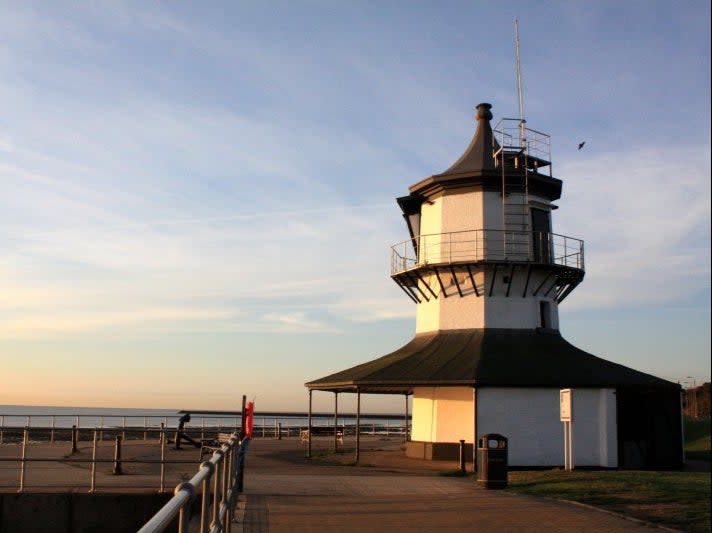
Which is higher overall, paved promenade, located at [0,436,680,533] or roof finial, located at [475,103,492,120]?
roof finial, located at [475,103,492,120]

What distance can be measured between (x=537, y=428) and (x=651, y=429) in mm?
3864

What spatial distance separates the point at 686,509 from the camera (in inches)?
488

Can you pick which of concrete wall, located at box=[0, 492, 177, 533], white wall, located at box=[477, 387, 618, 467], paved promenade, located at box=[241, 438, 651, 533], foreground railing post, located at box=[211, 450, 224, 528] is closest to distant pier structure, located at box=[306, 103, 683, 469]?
white wall, located at box=[477, 387, 618, 467]

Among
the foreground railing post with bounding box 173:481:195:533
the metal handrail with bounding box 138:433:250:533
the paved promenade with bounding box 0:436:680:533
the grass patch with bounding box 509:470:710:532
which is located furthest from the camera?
the grass patch with bounding box 509:470:710:532

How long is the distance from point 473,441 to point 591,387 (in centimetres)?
366

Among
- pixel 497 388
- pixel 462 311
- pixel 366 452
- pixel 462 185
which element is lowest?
pixel 366 452

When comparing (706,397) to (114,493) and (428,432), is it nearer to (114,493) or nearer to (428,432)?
(428,432)

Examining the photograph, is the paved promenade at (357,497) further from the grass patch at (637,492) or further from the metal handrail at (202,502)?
the metal handrail at (202,502)

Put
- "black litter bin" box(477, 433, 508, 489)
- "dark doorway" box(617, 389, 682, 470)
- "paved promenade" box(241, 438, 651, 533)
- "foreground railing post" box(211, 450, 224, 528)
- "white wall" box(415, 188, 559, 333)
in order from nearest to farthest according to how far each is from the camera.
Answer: "foreground railing post" box(211, 450, 224, 528), "paved promenade" box(241, 438, 651, 533), "black litter bin" box(477, 433, 508, 489), "dark doorway" box(617, 389, 682, 470), "white wall" box(415, 188, 559, 333)

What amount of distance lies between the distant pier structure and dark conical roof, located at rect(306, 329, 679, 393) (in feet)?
0.14

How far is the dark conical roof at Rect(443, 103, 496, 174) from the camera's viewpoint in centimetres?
2856

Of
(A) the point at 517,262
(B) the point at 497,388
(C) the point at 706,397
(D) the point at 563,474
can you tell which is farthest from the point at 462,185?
(C) the point at 706,397

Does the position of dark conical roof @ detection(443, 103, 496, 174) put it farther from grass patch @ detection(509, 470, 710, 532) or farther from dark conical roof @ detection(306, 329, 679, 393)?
grass patch @ detection(509, 470, 710, 532)

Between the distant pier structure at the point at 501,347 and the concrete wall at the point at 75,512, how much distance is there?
10.2 m
